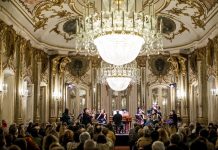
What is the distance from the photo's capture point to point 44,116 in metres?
21.6

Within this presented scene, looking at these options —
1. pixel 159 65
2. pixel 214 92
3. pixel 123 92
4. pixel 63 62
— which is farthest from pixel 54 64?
pixel 214 92

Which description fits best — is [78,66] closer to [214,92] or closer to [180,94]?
[180,94]

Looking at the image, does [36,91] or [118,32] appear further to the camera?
[36,91]

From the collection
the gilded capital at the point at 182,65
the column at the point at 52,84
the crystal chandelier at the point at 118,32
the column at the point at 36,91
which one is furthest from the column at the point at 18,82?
the gilded capital at the point at 182,65

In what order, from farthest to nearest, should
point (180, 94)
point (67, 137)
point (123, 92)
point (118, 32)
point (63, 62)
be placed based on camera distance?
point (123, 92)
point (63, 62)
point (180, 94)
point (118, 32)
point (67, 137)

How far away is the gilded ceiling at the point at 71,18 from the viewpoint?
1523 centimetres

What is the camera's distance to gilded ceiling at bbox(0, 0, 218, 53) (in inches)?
600

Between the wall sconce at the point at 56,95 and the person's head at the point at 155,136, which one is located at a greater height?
the wall sconce at the point at 56,95

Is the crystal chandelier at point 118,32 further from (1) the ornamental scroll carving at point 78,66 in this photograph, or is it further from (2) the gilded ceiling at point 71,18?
(1) the ornamental scroll carving at point 78,66

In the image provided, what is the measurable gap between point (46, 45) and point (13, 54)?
6.27 metres

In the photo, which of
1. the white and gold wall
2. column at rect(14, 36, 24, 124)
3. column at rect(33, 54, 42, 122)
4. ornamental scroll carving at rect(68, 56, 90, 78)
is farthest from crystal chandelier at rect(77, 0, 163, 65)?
ornamental scroll carving at rect(68, 56, 90, 78)

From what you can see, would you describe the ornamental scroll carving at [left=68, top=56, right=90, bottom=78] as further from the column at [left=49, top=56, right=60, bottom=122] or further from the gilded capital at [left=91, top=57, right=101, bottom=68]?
the column at [left=49, top=56, right=60, bottom=122]

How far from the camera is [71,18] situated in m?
19.0

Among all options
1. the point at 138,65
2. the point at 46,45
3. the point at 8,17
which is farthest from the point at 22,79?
the point at 138,65
